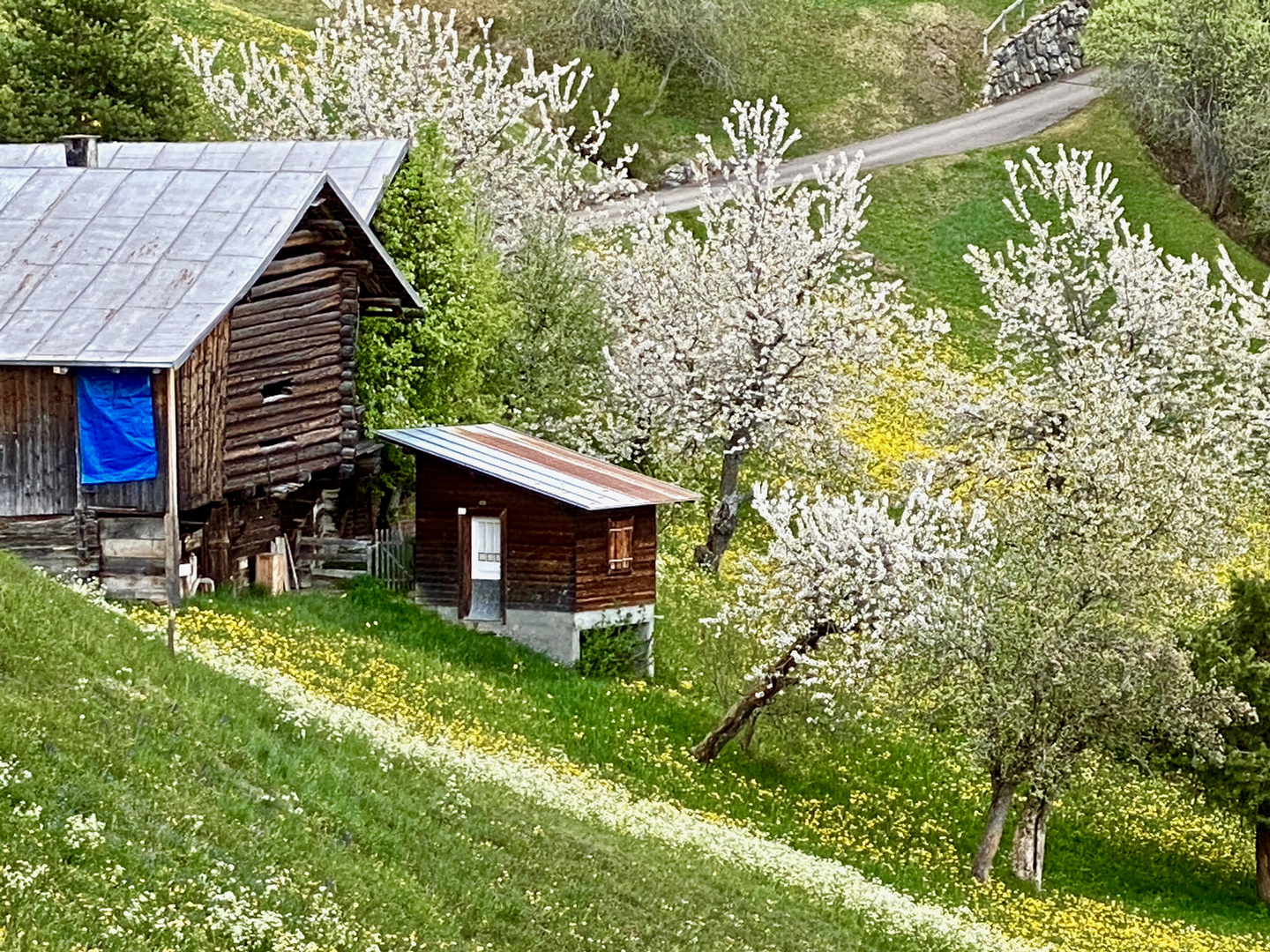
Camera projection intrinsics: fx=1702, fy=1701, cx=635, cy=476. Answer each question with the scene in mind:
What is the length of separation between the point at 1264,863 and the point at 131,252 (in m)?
25.1

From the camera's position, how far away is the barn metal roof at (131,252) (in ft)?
96.5

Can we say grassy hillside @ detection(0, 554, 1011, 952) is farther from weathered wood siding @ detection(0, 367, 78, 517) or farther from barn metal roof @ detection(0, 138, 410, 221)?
barn metal roof @ detection(0, 138, 410, 221)

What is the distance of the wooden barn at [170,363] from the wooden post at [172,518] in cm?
3

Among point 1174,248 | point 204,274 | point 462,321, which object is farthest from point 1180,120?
point 204,274

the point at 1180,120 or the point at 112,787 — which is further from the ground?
the point at 1180,120

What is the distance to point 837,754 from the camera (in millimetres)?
34875

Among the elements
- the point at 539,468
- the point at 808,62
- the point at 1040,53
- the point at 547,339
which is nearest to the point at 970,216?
the point at 808,62

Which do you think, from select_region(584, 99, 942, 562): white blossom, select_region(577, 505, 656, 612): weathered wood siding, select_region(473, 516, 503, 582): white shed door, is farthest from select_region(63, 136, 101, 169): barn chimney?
select_region(584, 99, 942, 562): white blossom

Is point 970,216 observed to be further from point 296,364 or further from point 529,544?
point 296,364

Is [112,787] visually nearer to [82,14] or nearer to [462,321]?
[462,321]

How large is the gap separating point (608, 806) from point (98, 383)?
1209 centimetres

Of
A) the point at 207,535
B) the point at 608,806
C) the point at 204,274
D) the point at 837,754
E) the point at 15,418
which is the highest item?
the point at 204,274

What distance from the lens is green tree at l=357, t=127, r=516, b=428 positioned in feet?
132

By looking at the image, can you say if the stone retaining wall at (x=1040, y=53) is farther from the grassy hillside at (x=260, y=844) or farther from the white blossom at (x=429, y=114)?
the grassy hillside at (x=260, y=844)
